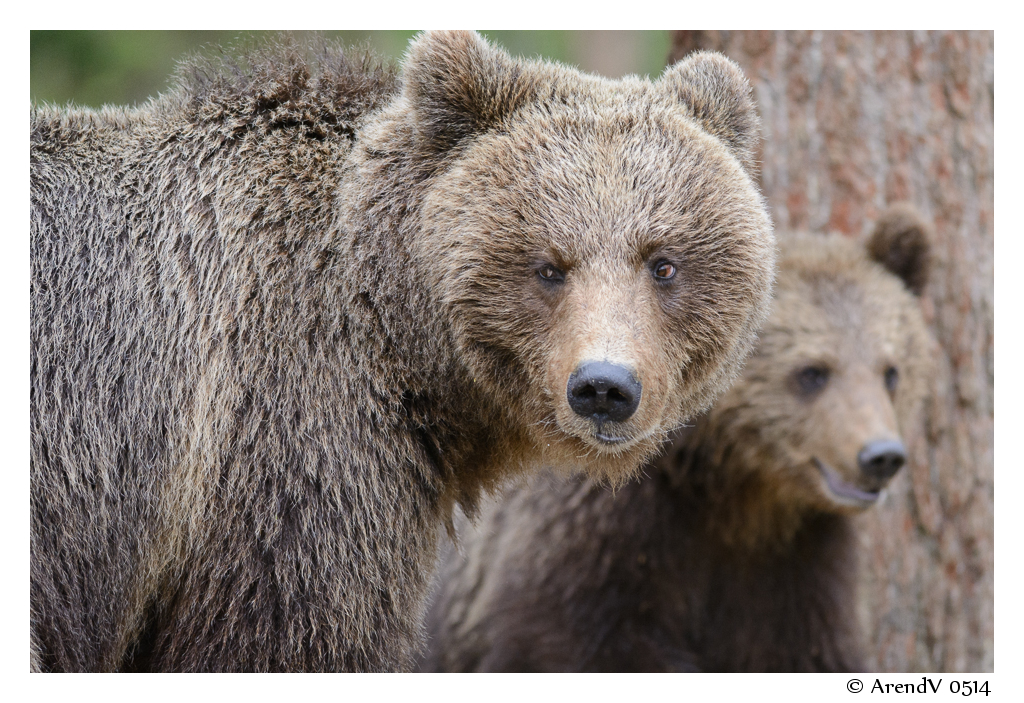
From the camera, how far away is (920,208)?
5.74 metres

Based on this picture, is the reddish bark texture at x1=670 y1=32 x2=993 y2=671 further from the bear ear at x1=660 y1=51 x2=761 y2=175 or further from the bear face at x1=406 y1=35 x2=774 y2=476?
the bear face at x1=406 y1=35 x2=774 y2=476

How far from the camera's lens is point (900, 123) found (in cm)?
566

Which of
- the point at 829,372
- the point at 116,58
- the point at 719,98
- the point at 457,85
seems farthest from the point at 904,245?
the point at 116,58

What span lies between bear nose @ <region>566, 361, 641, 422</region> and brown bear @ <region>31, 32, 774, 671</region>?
9 centimetres

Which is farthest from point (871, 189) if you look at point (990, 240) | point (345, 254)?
point (345, 254)

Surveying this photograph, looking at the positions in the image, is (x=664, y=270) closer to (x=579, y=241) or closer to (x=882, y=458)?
(x=579, y=241)

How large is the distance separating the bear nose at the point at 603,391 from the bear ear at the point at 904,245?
2759 mm

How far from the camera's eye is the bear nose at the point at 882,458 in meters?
4.52

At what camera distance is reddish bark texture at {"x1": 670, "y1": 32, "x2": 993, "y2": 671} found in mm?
5637

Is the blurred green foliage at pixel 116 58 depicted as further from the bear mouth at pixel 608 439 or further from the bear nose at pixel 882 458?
the bear nose at pixel 882 458

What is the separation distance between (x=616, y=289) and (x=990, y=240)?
358cm

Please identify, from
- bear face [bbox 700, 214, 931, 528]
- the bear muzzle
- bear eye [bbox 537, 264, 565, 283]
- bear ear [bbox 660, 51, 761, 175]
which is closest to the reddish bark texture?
bear face [bbox 700, 214, 931, 528]

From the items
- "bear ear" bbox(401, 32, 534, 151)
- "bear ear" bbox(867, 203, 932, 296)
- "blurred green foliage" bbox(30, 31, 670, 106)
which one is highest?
"blurred green foliage" bbox(30, 31, 670, 106)

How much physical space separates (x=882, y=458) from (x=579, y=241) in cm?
216
